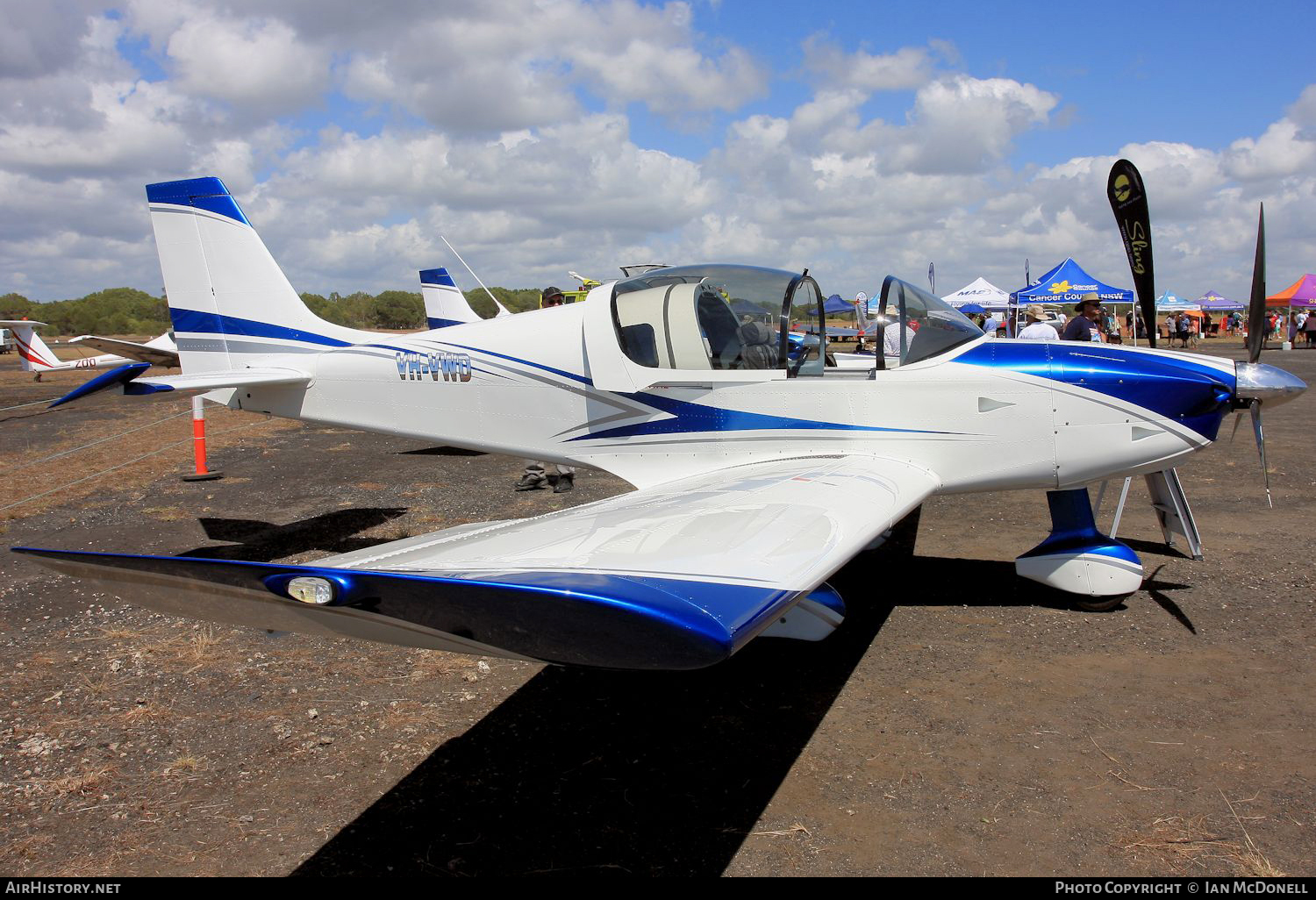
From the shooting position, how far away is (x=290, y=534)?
755 centimetres

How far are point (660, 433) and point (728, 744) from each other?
2.35 meters

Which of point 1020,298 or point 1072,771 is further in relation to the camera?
point 1020,298

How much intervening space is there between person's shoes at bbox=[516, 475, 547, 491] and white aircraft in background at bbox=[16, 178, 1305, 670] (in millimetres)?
3035

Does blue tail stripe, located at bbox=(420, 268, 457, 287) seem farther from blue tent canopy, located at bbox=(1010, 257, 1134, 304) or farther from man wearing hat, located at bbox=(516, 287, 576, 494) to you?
blue tent canopy, located at bbox=(1010, 257, 1134, 304)

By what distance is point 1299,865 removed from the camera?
2773mm

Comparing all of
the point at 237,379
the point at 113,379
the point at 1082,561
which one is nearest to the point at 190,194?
the point at 237,379

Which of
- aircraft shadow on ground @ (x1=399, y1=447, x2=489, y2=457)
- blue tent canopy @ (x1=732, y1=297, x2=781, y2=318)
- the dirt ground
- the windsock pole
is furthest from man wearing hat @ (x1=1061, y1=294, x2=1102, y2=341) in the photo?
the windsock pole

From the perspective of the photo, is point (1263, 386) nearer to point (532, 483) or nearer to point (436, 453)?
point (532, 483)

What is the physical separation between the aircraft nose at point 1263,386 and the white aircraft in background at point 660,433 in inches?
0.8

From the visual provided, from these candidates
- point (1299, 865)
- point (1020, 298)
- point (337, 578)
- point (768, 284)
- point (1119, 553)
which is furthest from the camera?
point (1020, 298)

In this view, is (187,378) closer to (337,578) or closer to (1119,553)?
(337,578)

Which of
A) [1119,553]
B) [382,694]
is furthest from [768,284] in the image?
[382,694]

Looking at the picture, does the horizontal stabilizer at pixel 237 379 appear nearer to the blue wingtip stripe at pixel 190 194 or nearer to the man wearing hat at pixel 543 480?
the blue wingtip stripe at pixel 190 194

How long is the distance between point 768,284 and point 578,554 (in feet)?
10.7
